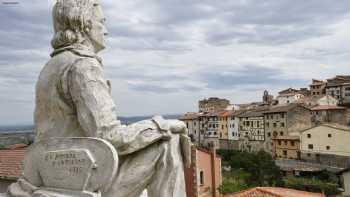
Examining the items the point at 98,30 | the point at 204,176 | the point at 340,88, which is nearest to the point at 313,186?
the point at 204,176

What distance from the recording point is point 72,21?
12.1 feet

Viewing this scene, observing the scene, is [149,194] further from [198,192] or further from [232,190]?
[232,190]

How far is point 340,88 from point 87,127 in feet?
244

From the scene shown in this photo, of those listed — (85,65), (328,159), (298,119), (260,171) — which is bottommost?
(260,171)

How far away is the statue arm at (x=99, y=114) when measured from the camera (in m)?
3.40

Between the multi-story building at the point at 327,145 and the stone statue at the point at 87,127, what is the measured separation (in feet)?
166

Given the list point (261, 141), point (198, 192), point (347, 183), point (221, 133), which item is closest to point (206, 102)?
point (221, 133)

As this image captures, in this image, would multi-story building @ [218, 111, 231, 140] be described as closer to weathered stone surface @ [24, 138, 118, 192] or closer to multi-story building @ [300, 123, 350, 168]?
multi-story building @ [300, 123, 350, 168]

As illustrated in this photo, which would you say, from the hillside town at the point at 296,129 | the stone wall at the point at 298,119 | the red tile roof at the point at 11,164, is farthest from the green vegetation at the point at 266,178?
the red tile roof at the point at 11,164

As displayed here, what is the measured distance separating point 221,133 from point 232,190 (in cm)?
4344

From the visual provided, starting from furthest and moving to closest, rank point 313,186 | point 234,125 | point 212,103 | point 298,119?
point 212,103, point 234,125, point 298,119, point 313,186

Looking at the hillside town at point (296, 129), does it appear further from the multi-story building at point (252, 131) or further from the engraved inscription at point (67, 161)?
the engraved inscription at point (67, 161)

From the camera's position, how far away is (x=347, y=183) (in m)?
34.4

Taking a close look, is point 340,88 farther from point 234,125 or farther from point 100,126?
point 100,126
